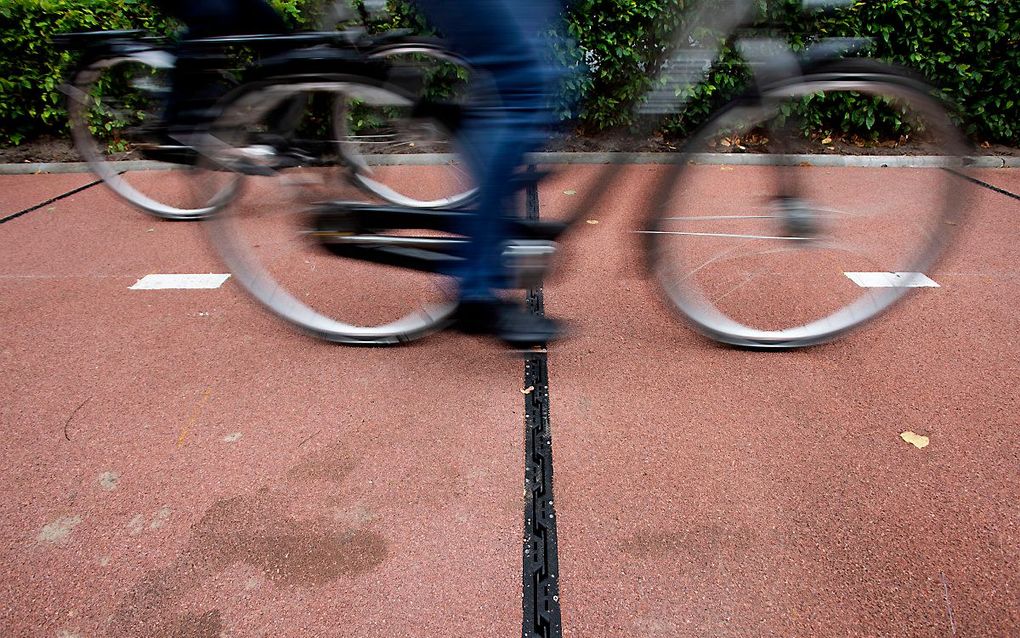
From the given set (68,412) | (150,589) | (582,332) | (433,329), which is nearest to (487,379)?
(433,329)

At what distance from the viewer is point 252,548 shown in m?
1.88

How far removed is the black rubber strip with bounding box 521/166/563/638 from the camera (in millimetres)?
1680

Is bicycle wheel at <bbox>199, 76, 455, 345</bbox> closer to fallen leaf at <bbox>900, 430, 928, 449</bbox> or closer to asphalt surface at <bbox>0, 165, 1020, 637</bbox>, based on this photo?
asphalt surface at <bbox>0, 165, 1020, 637</bbox>

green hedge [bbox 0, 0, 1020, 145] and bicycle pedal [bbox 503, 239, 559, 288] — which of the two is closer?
bicycle pedal [bbox 503, 239, 559, 288]

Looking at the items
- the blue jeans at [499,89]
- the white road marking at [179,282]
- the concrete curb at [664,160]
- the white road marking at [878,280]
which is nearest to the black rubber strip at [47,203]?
the concrete curb at [664,160]

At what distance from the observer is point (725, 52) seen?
482cm

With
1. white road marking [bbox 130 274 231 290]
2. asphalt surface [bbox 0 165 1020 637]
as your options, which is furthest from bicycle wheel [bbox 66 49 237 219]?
asphalt surface [bbox 0 165 1020 637]

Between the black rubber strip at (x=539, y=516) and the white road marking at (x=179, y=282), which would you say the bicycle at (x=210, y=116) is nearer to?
the white road marking at (x=179, y=282)

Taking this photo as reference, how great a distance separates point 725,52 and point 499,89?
3541 mm

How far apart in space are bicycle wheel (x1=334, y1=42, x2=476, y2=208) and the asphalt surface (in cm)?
81

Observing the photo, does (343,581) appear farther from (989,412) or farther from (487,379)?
(989,412)

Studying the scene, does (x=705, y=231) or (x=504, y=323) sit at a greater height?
(x=705, y=231)

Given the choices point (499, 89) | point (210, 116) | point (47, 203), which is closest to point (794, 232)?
point (499, 89)

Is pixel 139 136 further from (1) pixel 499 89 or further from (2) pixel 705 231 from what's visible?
(2) pixel 705 231
